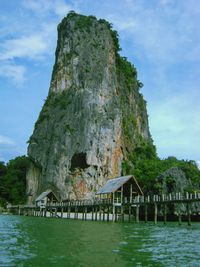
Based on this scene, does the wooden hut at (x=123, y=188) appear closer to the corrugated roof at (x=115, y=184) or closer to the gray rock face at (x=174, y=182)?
the corrugated roof at (x=115, y=184)

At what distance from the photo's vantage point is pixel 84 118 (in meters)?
71.3

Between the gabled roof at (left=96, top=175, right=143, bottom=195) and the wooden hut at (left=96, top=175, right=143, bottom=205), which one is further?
the wooden hut at (left=96, top=175, right=143, bottom=205)

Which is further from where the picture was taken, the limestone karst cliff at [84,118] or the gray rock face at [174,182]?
the limestone karst cliff at [84,118]

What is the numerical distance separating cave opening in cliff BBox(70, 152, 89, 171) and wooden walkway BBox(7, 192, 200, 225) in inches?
316

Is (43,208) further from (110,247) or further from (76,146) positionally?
(110,247)

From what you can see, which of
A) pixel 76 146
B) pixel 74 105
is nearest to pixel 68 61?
pixel 74 105

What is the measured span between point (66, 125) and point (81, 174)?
9.83 meters

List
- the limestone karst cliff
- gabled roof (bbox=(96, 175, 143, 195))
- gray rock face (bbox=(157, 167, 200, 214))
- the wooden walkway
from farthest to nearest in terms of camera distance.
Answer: the limestone karst cliff → gray rock face (bbox=(157, 167, 200, 214)) → gabled roof (bbox=(96, 175, 143, 195)) → the wooden walkway

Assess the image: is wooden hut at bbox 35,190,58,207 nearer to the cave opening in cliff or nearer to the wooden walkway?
the wooden walkway

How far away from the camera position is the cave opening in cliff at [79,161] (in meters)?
68.9

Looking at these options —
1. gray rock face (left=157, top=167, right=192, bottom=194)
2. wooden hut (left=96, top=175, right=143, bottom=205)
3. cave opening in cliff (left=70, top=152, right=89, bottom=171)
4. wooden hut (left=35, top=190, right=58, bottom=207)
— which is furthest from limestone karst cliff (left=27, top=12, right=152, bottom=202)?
wooden hut (left=96, top=175, right=143, bottom=205)

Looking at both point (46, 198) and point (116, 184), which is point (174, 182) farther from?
point (46, 198)

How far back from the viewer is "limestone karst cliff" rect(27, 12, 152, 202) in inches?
2712

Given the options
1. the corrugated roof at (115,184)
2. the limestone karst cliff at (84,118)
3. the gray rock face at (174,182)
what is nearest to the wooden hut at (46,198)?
the limestone karst cliff at (84,118)
